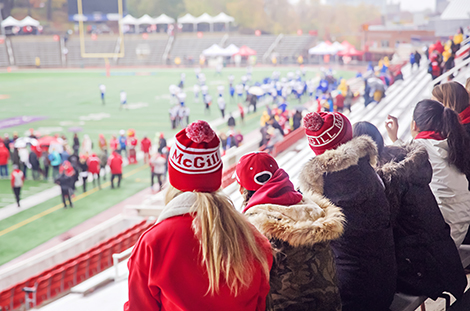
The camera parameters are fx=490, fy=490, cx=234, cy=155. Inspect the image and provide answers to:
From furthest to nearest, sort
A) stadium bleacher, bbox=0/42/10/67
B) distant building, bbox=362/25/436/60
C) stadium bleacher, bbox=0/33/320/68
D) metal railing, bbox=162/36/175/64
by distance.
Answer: metal railing, bbox=162/36/175/64, stadium bleacher, bbox=0/33/320/68, stadium bleacher, bbox=0/42/10/67, distant building, bbox=362/25/436/60

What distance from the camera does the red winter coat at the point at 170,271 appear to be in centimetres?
157

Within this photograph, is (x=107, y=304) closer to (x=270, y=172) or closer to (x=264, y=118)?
(x=270, y=172)

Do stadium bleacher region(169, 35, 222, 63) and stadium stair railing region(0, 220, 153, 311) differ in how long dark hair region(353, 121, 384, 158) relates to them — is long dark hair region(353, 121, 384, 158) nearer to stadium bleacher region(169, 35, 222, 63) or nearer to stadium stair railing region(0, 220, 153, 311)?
stadium stair railing region(0, 220, 153, 311)

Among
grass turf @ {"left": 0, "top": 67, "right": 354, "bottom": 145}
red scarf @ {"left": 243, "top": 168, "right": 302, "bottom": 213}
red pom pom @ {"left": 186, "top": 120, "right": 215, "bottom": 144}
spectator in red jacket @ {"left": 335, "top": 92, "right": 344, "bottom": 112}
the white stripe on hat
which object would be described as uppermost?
red pom pom @ {"left": 186, "top": 120, "right": 215, "bottom": 144}

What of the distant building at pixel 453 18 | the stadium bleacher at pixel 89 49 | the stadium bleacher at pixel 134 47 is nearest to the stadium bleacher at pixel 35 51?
the stadium bleacher at pixel 134 47

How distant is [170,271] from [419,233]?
1712mm

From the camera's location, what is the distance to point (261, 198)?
207cm

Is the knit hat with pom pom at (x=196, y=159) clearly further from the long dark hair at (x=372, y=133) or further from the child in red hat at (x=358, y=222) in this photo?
the long dark hair at (x=372, y=133)

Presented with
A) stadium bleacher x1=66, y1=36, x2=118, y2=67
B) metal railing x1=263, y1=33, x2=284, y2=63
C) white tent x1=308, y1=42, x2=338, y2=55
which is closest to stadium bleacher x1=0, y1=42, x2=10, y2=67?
stadium bleacher x1=66, y1=36, x2=118, y2=67

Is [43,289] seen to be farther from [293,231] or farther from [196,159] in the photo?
[196,159]

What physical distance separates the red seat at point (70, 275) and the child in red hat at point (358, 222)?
7.53m

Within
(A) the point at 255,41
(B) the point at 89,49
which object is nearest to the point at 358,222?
(A) the point at 255,41

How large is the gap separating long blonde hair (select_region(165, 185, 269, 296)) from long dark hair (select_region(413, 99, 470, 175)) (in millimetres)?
1983

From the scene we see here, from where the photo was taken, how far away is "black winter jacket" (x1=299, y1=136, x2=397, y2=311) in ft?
7.84
